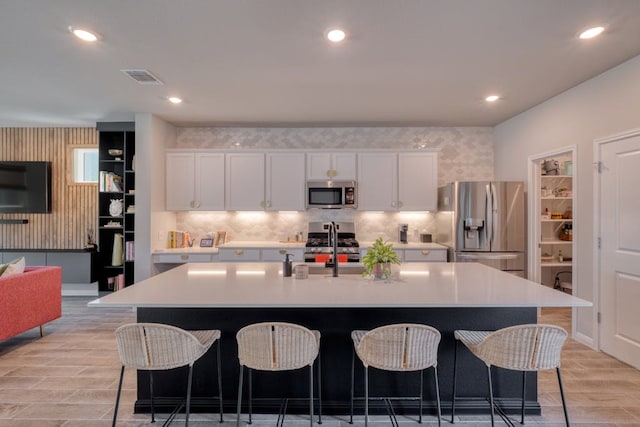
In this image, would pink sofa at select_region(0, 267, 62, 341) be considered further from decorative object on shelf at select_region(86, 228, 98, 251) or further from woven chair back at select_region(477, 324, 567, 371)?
woven chair back at select_region(477, 324, 567, 371)

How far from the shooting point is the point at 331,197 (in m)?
4.95

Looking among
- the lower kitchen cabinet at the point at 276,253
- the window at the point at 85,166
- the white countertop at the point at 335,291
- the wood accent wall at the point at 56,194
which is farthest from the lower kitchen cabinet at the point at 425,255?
the window at the point at 85,166

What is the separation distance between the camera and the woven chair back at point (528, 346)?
1.85 meters

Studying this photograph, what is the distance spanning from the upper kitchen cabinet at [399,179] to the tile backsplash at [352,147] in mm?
377

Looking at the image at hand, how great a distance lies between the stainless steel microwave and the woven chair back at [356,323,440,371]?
3132 millimetres

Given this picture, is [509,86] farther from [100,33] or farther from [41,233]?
[41,233]

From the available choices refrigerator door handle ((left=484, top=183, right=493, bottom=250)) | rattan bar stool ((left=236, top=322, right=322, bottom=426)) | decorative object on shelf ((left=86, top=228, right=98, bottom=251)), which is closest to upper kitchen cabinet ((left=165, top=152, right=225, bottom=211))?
decorative object on shelf ((left=86, top=228, right=98, bottom=251))

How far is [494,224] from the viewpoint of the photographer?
14.3 feet

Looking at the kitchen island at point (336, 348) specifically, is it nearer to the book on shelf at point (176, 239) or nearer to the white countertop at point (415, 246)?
the white countertop at point (415, 246)

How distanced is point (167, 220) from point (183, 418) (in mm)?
3335

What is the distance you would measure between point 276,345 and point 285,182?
11.0 feet

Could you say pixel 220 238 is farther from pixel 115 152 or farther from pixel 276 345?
pixel 276 345

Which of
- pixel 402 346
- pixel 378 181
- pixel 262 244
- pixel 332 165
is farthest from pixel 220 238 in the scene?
pixel 402 346

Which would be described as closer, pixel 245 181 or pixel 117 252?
pixel 245 181
